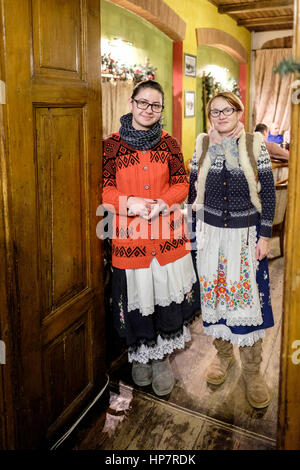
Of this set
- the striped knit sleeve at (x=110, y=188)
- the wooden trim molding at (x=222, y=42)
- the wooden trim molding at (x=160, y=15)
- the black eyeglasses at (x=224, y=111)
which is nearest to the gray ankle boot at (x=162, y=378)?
the striped knit sleeve at (x=110, y=188)

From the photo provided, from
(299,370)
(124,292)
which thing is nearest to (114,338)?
(124,292)

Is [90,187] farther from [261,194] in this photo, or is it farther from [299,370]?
[299,370]

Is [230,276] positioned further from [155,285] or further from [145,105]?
[145,105]

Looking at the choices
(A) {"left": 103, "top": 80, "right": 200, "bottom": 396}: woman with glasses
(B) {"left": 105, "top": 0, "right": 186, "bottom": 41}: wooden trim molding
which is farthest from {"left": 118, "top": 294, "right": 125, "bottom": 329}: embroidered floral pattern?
(B) {"left": 105, "top": 0, "right": 186, "bottom": 41}: wooden trim molding

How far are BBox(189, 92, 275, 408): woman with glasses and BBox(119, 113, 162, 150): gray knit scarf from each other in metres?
0.25

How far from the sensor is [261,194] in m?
2.30

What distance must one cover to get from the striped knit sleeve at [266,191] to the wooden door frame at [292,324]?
2.73 ft

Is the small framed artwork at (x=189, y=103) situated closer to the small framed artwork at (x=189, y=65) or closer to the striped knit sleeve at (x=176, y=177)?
the small framed artwork at (x=189, y=65)

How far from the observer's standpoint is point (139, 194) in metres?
2.30

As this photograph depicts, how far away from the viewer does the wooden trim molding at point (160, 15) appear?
509cm

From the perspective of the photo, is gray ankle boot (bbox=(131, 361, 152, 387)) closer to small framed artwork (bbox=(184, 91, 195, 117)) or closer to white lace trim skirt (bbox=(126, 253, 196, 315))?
white lace trim skirt (bbox=(126, 253, 196, 315))

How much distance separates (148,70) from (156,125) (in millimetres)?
3790

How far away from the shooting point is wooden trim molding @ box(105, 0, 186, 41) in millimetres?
5088

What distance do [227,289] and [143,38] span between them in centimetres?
Answer: 458
